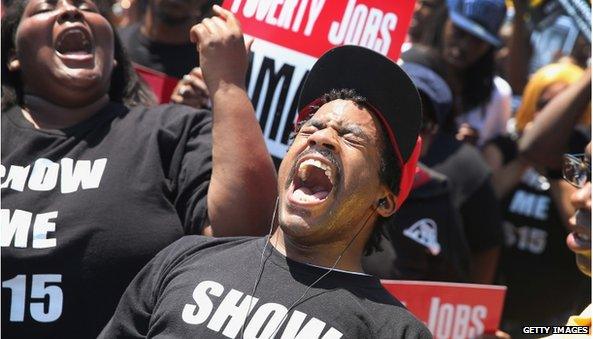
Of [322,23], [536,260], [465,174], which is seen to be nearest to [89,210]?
[322,23]

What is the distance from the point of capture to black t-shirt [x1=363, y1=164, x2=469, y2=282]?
177 inches

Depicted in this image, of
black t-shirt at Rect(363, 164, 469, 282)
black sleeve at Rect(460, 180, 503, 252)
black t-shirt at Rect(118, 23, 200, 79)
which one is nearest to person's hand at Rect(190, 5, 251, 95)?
black t-shirt at Rect(363, 164, 469, 282)

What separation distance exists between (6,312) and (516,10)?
13.9ft

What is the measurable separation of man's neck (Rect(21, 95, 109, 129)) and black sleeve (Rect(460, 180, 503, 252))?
78.0 inches

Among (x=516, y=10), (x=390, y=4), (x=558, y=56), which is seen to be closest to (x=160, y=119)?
(x=390, y=4)

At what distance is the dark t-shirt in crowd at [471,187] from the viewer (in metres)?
4.99

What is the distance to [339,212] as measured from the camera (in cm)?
290

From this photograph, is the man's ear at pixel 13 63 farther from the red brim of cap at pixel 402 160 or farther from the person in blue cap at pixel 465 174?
the person in blue cap at pixel 465 174

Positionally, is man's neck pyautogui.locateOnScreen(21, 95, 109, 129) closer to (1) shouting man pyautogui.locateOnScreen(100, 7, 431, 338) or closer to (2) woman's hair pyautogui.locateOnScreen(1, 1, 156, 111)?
(2) woman's hair pyautogui.locateOnScreen(1, 1, 156, 111)

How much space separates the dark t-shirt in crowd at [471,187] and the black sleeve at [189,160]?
170 centimetres

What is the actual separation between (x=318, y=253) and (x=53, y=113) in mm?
1186

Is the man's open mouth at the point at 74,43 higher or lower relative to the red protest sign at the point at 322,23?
lower

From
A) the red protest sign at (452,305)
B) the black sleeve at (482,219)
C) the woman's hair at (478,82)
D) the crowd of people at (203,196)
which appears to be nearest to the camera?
the crowd of people at (203,196)

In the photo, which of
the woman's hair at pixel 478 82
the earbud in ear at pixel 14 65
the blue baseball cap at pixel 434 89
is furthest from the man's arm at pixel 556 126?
the earbud in ear at pixel 14 65
